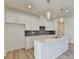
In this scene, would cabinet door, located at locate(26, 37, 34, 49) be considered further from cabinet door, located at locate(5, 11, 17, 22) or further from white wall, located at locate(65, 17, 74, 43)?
white wall, located at locate(65, 17, 74, 43)

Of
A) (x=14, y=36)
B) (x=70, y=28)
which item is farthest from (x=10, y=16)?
(x=70, y=28)

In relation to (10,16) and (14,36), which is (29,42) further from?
(10,16)

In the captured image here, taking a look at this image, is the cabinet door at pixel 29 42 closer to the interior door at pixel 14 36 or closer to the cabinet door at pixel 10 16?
the interior door at pixel 14 36

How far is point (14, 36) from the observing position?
5066 mm

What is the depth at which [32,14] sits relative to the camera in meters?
6.07

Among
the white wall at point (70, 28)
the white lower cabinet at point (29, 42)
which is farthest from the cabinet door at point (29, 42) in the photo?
the white wall at point (70, 28)

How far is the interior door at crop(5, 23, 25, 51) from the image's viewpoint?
15.6 feet

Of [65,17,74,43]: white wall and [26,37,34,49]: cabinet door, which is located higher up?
Result: [65,17,74,43]: white wall

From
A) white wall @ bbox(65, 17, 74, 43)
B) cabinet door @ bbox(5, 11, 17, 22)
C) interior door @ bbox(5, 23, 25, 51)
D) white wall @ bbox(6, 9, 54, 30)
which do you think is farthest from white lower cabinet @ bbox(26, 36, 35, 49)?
white wall @ bbox(65, 17, 74, 43)

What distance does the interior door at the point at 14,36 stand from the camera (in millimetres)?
4742
